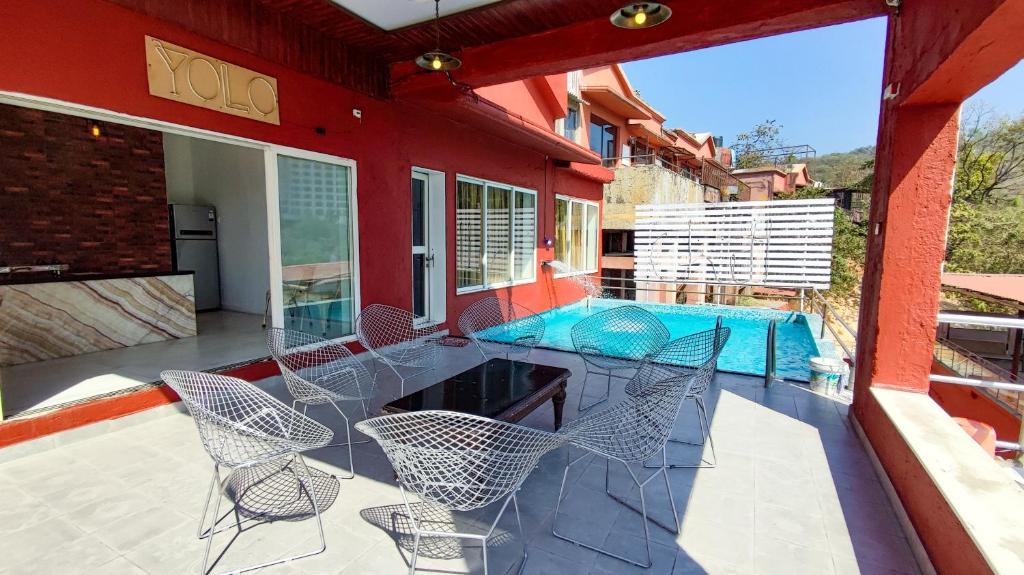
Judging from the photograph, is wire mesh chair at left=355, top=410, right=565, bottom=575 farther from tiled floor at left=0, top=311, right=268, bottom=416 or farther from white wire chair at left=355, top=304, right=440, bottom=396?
white wire chair at left=355, top=304, right=440, bottom=396

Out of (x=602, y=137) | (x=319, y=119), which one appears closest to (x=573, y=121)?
(x=602, y=137)

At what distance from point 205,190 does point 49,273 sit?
7.78ft

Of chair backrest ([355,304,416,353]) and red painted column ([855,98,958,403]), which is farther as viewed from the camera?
chair backrest ([355,304,416,353])

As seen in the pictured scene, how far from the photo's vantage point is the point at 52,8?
2709mm

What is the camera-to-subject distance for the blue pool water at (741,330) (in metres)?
6.06

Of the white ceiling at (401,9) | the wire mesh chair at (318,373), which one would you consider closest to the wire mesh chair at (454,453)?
the wire mesh chair at (318,373)

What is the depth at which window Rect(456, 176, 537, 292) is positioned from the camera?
6.66m

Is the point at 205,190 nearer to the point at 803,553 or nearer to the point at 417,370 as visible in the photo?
the point at 417,370

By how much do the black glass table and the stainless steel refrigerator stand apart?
539 centimetres

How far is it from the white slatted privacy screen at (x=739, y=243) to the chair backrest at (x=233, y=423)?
25.9 feet

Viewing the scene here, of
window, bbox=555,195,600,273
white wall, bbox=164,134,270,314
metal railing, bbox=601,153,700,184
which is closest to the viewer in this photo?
white wall, bbox=164,134,270,314

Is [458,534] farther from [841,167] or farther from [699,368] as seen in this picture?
[841,167]

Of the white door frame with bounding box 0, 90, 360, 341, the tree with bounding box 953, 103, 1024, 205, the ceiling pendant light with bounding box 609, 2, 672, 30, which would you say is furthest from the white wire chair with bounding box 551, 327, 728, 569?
the tree with bounding box 953, 103, 1024, 205

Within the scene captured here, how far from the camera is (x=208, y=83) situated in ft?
11.3
